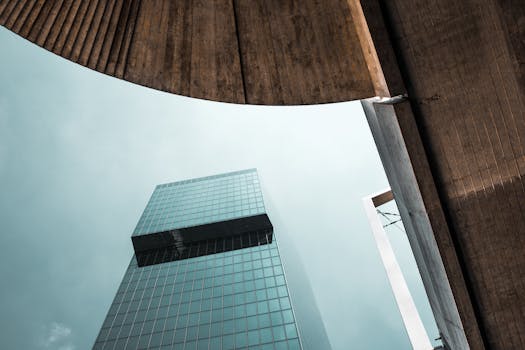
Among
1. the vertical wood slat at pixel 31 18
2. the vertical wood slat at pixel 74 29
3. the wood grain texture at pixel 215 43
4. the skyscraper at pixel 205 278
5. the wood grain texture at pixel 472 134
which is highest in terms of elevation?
the vertical wood slat at pixel 31 18

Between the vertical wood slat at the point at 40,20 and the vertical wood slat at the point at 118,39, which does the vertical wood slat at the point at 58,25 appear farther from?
the vertical wood slat at the point at 118,39

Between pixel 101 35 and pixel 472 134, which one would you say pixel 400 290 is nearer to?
pixel 472 134

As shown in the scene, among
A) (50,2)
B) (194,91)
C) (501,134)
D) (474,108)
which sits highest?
(50,2)

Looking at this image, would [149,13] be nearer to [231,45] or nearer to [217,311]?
[231,45]

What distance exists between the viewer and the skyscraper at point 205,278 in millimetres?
41750

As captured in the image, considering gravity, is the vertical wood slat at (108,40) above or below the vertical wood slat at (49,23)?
below

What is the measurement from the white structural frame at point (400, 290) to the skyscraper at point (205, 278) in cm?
2549

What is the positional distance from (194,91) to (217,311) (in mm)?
43197

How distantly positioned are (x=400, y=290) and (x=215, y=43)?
12.5 meters

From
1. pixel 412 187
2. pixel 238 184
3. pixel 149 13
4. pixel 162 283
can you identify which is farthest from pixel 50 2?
pixel 238 184

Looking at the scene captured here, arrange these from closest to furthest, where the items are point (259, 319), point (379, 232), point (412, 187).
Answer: point (412, 187)
point (379, 232)
point (259, 319)

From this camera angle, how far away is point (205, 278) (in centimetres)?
5216

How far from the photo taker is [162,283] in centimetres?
5262

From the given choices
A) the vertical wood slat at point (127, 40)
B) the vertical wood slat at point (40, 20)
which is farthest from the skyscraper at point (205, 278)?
the vertical wood slat at point (40, 20)
